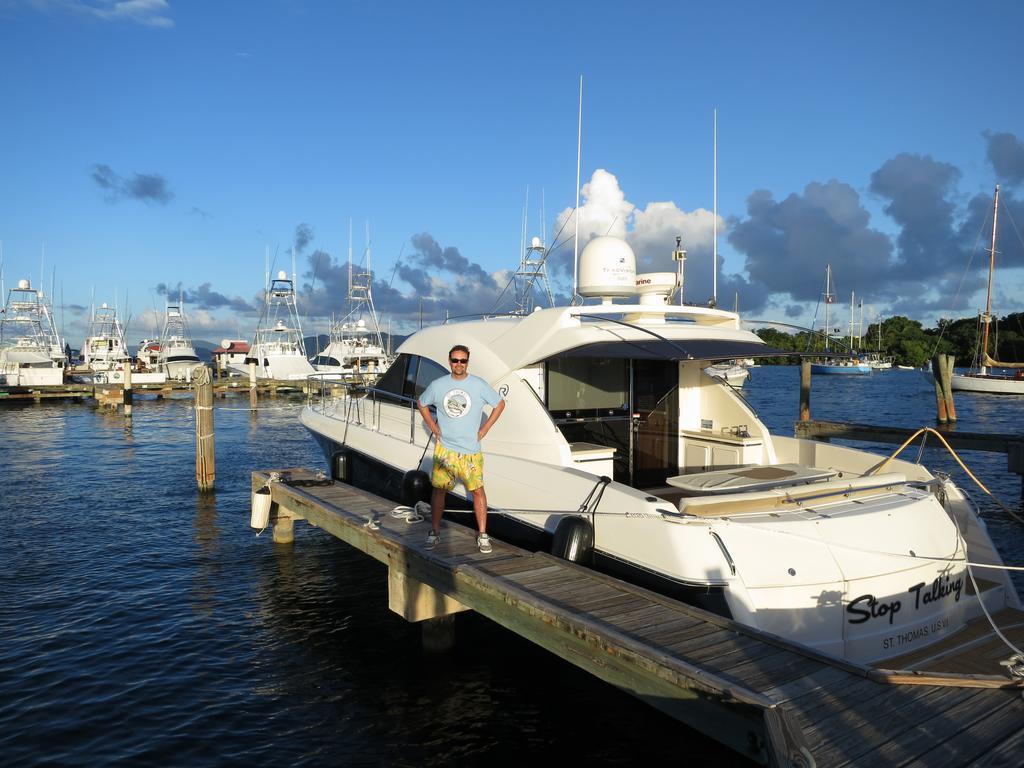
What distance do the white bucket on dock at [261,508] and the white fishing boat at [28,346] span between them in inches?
1555

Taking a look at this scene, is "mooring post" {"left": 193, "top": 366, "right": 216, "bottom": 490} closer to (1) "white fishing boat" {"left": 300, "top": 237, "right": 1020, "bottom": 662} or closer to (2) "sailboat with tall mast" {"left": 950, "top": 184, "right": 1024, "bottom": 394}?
(1) "white fishing boat" {"left": 300, "top": 237, "right": 1020, "bottom": 662}

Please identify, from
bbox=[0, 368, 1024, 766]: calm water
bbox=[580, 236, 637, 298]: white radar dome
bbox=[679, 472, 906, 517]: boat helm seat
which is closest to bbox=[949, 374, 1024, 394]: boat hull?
bbox=[0, 368, 1024, 766]: calm water

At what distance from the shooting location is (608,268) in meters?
8.40

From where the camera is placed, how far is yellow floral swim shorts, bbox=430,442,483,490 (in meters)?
6.43

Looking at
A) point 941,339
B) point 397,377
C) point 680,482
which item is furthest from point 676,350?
point 941,339

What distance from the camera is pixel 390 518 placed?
772 cm

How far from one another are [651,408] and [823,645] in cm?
389

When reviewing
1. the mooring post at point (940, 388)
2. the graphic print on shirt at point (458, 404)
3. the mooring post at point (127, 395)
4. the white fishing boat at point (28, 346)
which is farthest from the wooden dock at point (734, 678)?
the white fishing boat at point (28, 346)

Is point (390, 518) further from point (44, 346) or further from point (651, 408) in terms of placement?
point (44, 346)

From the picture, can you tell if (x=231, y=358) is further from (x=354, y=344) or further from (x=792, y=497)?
(x=792, y=497)

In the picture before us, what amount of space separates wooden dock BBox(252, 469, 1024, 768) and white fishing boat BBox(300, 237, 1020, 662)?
0.48m

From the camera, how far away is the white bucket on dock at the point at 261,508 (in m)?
10.2

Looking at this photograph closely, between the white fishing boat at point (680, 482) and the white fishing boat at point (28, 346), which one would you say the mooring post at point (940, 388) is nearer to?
the white fishing boat at point (680, 482)

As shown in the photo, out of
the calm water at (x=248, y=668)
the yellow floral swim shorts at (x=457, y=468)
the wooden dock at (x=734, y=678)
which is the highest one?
the yellow floral swim shorts at (x=457, y=468)
